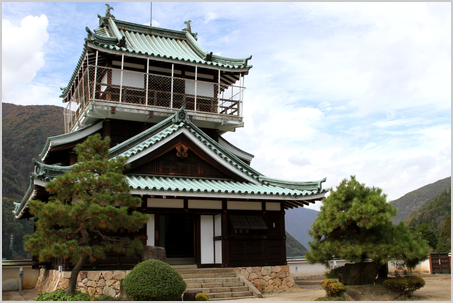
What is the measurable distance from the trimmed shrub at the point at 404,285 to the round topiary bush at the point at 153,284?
6.41 meters

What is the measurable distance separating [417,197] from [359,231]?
88311mm

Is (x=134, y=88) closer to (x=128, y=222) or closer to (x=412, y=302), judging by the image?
(x=128, y=222)

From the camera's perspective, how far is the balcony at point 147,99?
19.8 m

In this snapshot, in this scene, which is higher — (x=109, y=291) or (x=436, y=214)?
(x=436, y=214)

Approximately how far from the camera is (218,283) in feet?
52.3

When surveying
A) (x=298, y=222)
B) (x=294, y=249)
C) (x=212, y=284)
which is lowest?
(x=294, y=249)

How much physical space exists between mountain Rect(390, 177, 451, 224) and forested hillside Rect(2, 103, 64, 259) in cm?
6825

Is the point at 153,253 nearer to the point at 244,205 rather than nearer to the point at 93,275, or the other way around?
the point at 93,275

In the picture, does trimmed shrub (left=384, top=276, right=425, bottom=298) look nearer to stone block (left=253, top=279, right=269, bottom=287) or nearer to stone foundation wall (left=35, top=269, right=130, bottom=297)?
stone block (left=253, top=279, right=269, bottom=287)

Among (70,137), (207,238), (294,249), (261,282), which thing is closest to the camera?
(261,282)

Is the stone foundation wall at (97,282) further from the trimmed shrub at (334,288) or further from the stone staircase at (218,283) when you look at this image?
the trimmed shrub at (334,288)

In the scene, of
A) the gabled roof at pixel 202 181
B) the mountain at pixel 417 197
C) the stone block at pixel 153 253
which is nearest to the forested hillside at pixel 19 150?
A: the gabled roof at pixel 202 181

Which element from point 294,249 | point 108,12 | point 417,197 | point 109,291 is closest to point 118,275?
point 109,291

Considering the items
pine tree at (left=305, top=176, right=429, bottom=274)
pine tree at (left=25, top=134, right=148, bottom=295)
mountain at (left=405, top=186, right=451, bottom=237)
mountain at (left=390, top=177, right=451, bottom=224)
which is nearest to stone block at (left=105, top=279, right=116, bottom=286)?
pine tree at (left=25, top=134, right=148, bottom=295)
